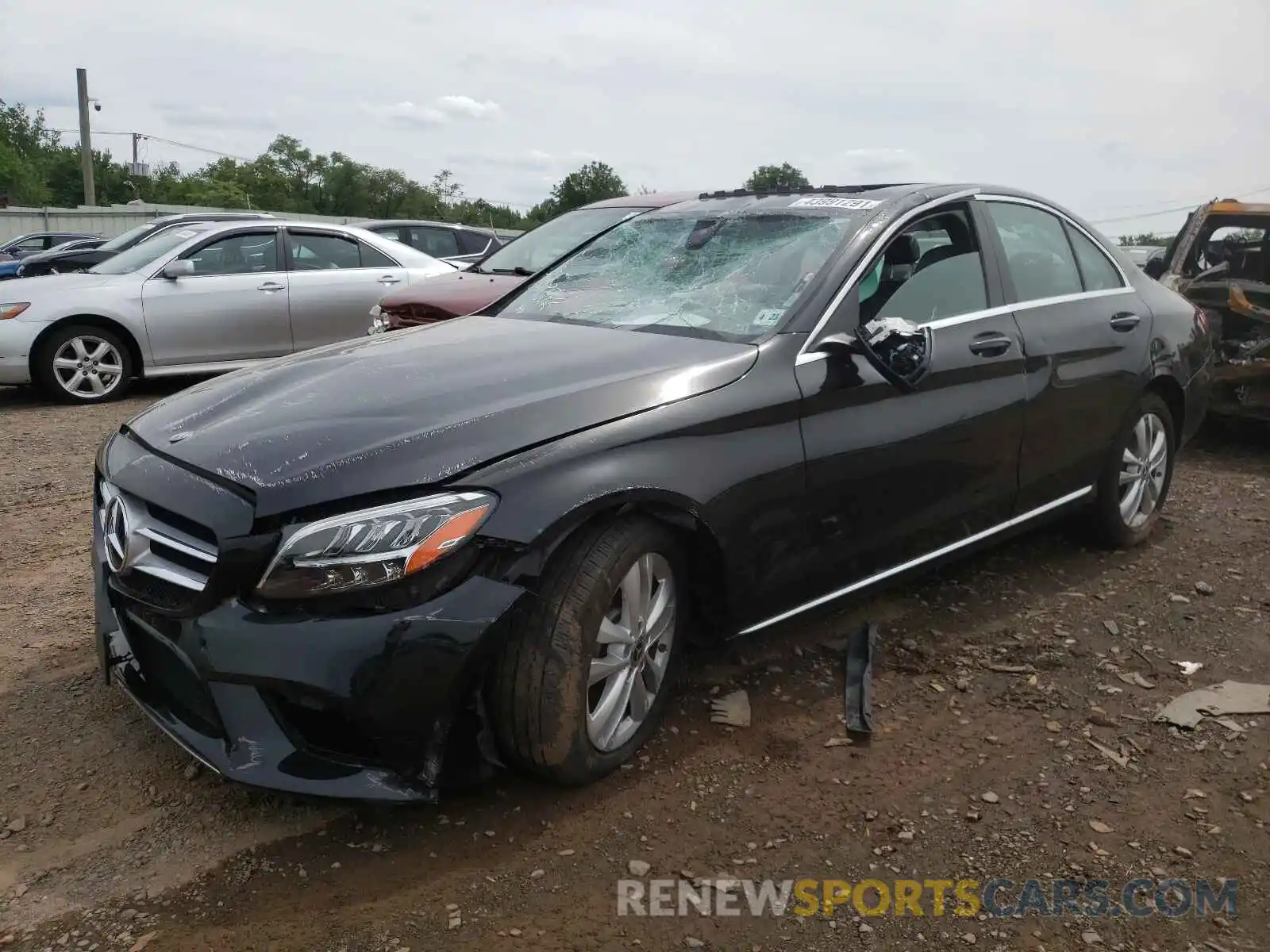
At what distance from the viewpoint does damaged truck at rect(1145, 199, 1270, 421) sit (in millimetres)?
6961

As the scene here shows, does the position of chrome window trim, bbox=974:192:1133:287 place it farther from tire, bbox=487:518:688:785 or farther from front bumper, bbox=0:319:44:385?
front bumper, bbox=0:319:44:385

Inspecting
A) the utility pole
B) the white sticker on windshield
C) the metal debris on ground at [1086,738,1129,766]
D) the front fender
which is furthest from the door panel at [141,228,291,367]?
the utility pole

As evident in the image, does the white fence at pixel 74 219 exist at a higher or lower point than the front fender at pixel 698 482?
higher

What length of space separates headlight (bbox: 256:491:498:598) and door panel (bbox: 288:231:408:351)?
7238 millimetres

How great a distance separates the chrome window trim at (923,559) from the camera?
Answer: 10.7ft

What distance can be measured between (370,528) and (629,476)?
671 mm

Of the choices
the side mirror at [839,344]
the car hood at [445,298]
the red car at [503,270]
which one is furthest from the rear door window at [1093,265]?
the car hood at [445,298]

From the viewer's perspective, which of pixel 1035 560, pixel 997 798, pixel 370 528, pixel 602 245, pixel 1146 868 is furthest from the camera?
pixel 1035 560

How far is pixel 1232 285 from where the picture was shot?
282 inches

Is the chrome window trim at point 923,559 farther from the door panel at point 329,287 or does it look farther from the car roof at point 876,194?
the door panel at point 329,287

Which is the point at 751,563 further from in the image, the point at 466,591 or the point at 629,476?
the point at 466,591

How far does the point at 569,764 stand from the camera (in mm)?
2752

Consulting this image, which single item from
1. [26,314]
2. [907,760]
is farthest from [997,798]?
[26,314]

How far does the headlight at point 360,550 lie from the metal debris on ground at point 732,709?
122 centimetres
